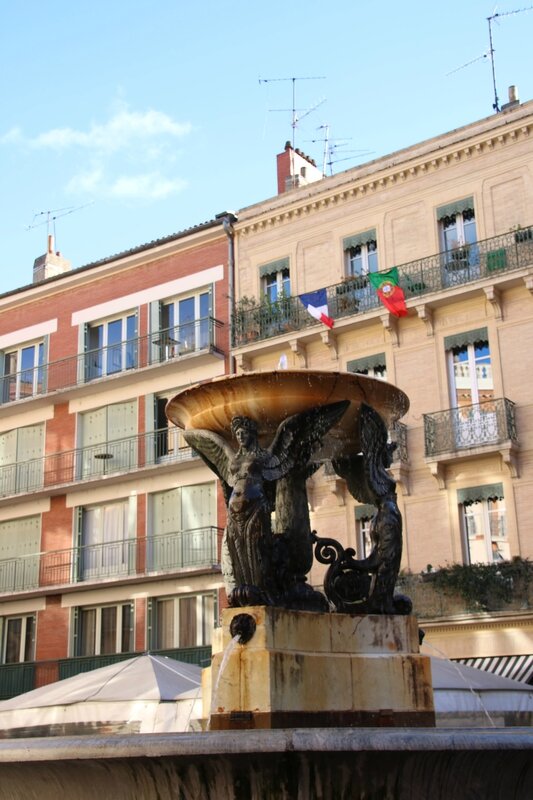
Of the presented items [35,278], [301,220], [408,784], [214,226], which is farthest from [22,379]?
[408,784]

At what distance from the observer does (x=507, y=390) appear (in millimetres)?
21938

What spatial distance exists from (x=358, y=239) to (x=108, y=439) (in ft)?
29.4

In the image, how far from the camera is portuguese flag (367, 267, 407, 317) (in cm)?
2344

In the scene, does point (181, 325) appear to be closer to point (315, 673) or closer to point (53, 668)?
point (53, 668)

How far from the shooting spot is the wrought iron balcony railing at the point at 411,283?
22.5 meters

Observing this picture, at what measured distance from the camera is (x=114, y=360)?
95.1ft

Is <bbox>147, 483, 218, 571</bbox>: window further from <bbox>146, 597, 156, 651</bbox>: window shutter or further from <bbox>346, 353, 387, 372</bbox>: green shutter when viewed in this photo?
<bbox>346, 353, 387, 372</bbox>: green shutter

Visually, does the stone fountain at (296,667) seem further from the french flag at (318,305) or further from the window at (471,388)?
the french flag at (318,305)

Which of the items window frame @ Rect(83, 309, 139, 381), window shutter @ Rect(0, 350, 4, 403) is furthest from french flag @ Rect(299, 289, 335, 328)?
window shutter @ Rect(0, 350, 4, 403)

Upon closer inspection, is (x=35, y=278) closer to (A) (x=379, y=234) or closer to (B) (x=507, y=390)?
(A) (x=379, y=234)

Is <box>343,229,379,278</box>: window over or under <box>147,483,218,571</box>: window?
over

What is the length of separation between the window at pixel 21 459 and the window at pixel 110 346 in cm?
260

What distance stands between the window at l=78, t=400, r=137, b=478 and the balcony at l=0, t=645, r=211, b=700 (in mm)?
4869

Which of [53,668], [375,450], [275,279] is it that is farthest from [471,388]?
[375,450]
